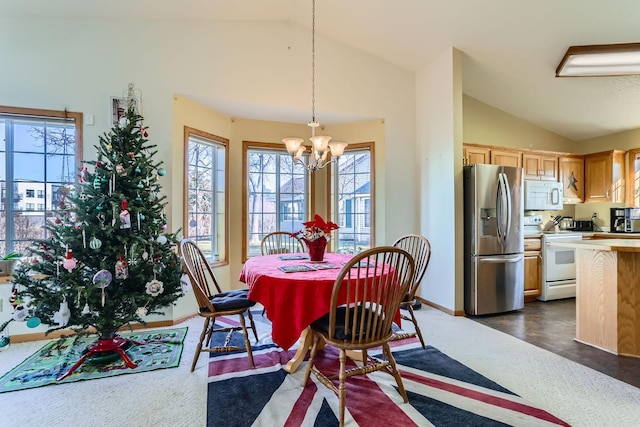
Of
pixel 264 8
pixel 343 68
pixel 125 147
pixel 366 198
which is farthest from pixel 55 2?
pixel 366 198

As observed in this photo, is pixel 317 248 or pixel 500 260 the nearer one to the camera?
pixel 317 248

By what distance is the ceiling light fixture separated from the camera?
3211mm

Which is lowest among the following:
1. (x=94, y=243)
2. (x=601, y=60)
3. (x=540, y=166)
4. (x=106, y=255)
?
(x=106, y=255)

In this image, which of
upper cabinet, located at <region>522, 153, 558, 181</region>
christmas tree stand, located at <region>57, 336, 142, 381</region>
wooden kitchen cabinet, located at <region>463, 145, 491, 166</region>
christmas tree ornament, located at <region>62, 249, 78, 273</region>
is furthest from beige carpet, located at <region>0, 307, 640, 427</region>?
upper cabinet, located at <region>522, 153, 558, 181</region>

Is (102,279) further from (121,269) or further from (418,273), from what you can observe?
(418,273)

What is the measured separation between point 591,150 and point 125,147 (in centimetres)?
680

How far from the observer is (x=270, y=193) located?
4.77 meters

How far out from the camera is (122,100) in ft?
11.0

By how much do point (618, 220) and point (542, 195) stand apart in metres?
1.37

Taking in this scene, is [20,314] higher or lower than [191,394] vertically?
higher

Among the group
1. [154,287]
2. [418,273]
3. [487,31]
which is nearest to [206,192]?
[154,287]

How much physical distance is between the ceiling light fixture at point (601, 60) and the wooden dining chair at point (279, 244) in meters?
3.56

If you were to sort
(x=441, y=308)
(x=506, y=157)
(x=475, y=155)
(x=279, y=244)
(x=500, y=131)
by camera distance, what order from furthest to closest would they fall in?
(x=500, y=131) → (x=506, y=157) → (x=475, y=155) → (x=441, y=308) → (x=279, y=244)

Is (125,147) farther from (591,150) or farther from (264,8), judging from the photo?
(591,150)
